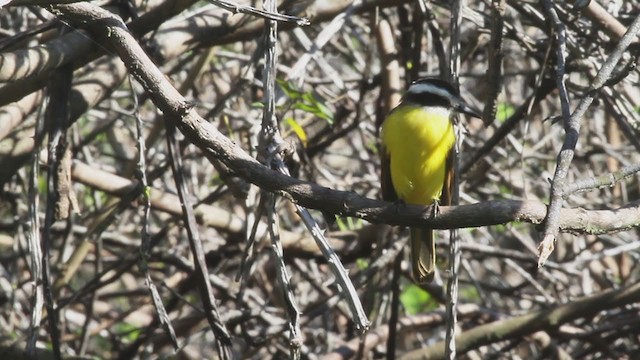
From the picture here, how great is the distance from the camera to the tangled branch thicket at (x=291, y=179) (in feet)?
10.00

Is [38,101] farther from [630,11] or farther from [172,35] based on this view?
[630,11]

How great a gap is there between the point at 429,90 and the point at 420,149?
29 centimetres

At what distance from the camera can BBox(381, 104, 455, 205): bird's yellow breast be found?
179 inches

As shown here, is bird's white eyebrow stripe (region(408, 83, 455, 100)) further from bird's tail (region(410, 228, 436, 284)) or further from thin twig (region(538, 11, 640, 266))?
thin twig (region(538, 11, 640, 266))

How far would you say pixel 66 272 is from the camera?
501 centimetres

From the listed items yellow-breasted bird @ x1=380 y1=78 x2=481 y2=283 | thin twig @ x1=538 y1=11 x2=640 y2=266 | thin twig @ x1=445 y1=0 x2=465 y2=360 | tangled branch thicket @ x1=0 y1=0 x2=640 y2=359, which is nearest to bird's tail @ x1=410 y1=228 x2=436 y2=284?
yellow-breasted bird @ x1=380 y1=78 x2=481 y2=283

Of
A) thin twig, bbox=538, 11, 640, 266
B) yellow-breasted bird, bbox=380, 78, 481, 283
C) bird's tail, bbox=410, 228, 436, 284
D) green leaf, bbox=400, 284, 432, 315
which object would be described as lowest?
thin twig, bbox=538, 11, 640, 266

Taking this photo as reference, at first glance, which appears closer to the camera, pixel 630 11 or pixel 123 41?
pixel 123 41

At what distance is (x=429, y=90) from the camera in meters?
4.45

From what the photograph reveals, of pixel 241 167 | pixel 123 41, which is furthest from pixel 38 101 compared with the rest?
pixel 241 167

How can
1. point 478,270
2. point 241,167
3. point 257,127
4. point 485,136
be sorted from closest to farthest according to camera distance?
1. point 241,167
2. point 257,127
3. point 485,136
4. point 478,270

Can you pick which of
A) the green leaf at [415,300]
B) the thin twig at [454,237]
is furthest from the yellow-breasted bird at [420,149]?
the green leaf at [415,300]

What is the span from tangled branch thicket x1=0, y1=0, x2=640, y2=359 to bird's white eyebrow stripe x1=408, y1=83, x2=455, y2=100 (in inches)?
5.2

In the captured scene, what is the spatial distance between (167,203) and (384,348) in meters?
1.40
